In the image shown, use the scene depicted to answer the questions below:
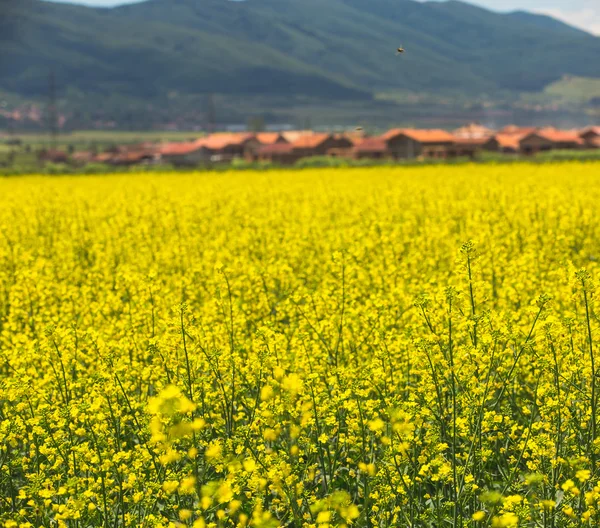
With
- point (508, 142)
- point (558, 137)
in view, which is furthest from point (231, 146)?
point (558, 137)

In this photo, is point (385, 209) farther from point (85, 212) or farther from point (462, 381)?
point (462, 381)

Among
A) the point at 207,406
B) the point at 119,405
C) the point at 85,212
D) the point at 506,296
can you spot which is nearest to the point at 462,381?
the point at 207,406

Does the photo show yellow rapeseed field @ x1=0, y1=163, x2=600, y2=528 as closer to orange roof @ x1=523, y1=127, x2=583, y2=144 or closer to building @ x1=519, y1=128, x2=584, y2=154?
building @ x1=519, y1=128, x2=584, y2=154

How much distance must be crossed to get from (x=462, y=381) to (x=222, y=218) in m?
13.5

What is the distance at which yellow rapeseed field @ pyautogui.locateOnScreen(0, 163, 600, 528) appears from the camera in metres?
4.82

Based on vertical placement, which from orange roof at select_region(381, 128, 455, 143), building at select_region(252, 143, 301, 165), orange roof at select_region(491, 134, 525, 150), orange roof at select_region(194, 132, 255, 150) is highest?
orange roof at select_region(194, 132, 255, 150)

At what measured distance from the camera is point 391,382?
6.72m

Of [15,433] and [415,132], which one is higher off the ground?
[415,132]

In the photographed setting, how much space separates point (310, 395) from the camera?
561 centimetres

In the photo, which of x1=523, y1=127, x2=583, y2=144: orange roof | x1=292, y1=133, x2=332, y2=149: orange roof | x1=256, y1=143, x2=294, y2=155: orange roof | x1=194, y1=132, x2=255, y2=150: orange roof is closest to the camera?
x1=256, y1=143, x2=294, y2=155: orange roof

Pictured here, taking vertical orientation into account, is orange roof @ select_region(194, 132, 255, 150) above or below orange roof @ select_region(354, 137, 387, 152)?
above

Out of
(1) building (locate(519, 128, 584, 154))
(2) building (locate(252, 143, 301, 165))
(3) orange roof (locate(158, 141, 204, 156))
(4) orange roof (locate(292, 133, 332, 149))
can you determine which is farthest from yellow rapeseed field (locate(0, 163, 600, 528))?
(3) orange roof (locate(158, 141, 204, 156))

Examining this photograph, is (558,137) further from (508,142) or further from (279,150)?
(279,150)

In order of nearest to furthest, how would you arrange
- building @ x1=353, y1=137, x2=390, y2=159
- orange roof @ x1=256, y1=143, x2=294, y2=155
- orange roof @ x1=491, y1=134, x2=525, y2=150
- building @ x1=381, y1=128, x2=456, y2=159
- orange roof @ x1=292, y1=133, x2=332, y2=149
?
building @ x1=353, y1=137, x2=390, y2=159, building @ x1=381, y1=128, x2=456, y2=159, orange roof @ x1=256, y1=143, x2=294, y2=155, orange roof @ x1=292, y1=133, x2=332, y2=149, orange roof @ x1=491, y1=134, x2=525, y2=150
